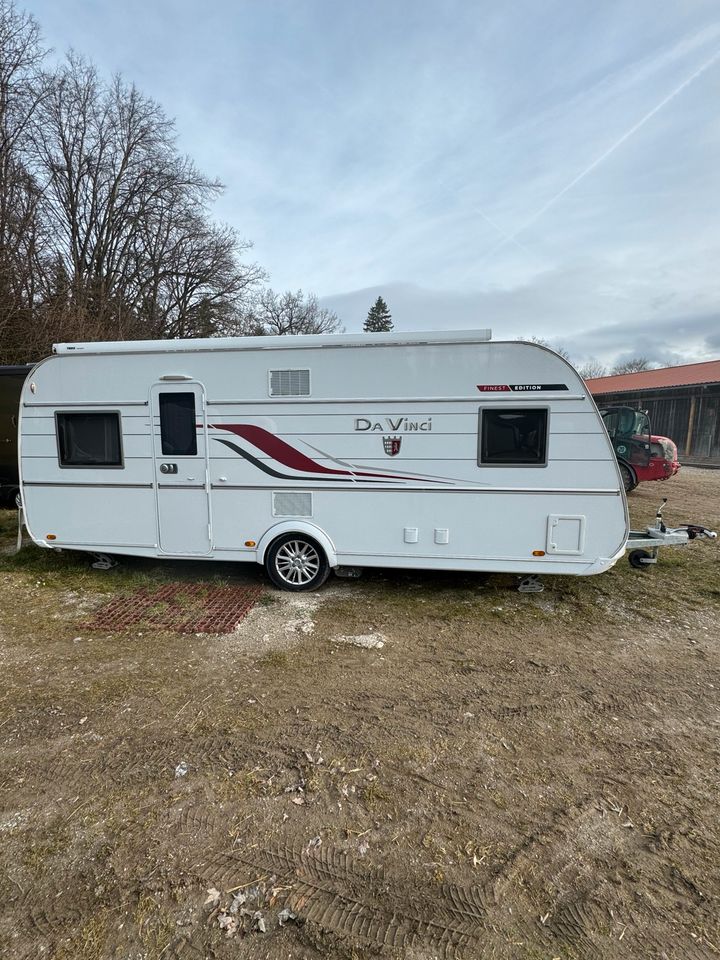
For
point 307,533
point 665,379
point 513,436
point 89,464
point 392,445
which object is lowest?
point 307,533

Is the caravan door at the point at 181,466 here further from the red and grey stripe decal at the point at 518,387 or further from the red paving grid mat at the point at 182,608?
the red and grey stripe decal at the point at 518,387

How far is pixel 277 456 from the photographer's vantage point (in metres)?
5.28

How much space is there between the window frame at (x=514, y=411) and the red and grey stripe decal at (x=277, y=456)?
1233 mm

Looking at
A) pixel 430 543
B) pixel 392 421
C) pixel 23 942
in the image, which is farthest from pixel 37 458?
pixel 23 942

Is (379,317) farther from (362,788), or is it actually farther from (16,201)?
(362,788)

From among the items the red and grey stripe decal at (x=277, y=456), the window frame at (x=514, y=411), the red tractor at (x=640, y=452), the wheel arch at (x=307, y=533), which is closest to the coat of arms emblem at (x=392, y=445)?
the red and grey stripe decal at (x=277, y=456)

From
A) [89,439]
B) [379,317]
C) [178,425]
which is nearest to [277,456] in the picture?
[178,425]

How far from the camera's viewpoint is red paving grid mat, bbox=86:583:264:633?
482 cm

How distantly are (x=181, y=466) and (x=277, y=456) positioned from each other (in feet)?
3.57

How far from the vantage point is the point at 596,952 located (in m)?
1.89

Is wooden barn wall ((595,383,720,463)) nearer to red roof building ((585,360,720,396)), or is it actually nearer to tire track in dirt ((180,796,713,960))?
red roof building ((585,360,720,396))

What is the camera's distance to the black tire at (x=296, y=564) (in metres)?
5.48

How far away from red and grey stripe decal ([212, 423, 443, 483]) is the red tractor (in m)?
9.42

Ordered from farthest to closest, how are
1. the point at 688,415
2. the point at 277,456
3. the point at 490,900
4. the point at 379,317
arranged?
the point at 379,317, the point at 688,415, the point at 277,456, the point at 490,900
